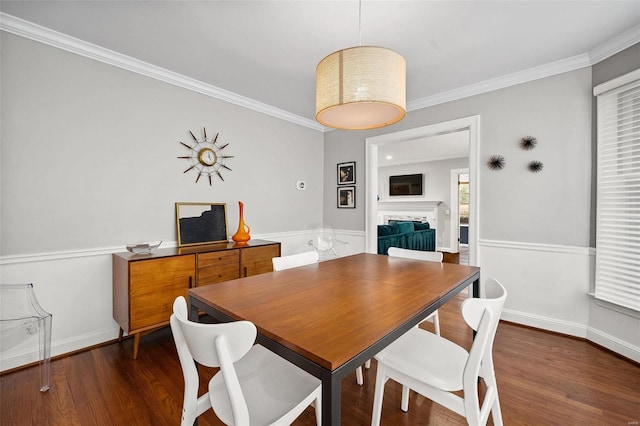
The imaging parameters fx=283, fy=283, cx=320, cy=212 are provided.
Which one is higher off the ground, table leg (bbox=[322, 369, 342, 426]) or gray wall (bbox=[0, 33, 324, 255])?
gray wall (bbox=[0, 33, 324, 255])

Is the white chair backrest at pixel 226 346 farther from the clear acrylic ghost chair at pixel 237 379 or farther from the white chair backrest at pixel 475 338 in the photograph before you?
the white chair backrest at pixel 475 338

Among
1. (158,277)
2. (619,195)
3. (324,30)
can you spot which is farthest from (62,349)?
(619,195)

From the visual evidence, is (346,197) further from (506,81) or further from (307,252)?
(506,81)

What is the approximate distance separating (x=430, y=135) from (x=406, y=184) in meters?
4.72

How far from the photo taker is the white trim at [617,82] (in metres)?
2.13

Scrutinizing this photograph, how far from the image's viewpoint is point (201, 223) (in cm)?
302

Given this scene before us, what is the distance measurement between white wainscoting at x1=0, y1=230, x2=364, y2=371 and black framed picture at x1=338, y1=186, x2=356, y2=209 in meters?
2.82

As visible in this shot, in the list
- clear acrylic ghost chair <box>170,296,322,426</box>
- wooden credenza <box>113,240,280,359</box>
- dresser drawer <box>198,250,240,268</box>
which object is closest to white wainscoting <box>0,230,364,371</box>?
wooden credenza <box>113,240,280,359</box>

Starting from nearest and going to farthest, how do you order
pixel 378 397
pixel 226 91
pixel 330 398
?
pixel 330 398 → pixel 378 397 → pixel 226 91

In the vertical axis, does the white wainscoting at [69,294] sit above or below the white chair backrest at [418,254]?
below

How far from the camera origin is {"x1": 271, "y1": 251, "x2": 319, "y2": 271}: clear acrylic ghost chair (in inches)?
78.4

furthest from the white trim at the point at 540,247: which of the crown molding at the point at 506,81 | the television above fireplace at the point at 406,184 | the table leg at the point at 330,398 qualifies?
the television above fireplace at the point at 406,184

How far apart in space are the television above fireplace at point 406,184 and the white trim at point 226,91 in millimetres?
4572

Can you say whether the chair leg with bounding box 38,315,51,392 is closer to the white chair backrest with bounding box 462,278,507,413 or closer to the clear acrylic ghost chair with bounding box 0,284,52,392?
the clear acrylic ghost chair with bounding box 0,284,52,392
